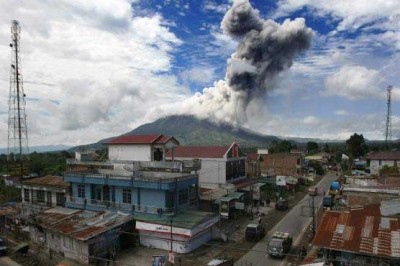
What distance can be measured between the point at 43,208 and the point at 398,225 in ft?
108

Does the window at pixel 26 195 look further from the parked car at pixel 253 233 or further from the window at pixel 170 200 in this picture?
the parked car at pixel 253 233

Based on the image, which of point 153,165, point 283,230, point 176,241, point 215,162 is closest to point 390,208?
point 283,230

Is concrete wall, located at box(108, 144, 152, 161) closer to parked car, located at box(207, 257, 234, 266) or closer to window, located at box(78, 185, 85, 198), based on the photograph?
Result: window, located at box(78, 185, 85, 198)

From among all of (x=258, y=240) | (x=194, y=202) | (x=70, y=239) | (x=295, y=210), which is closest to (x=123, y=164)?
(x=194, y=202)

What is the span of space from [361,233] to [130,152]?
2533cm

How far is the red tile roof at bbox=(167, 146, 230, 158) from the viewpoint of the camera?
155 ft

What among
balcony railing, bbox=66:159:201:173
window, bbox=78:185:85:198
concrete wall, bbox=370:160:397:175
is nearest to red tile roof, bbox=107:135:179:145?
balcony railing, bbox=66:159:201:173

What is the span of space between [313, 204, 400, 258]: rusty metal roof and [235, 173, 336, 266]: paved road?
18.5 feet

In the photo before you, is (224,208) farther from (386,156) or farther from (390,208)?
(386,156)

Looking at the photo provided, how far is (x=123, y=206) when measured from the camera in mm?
32938

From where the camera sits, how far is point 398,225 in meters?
21.2

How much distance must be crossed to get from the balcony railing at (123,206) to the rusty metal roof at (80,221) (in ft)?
3.32

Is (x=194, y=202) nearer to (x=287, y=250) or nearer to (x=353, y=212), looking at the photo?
(x=287, y=250)

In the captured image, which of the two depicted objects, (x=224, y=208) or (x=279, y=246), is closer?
(x=279, y=246)
